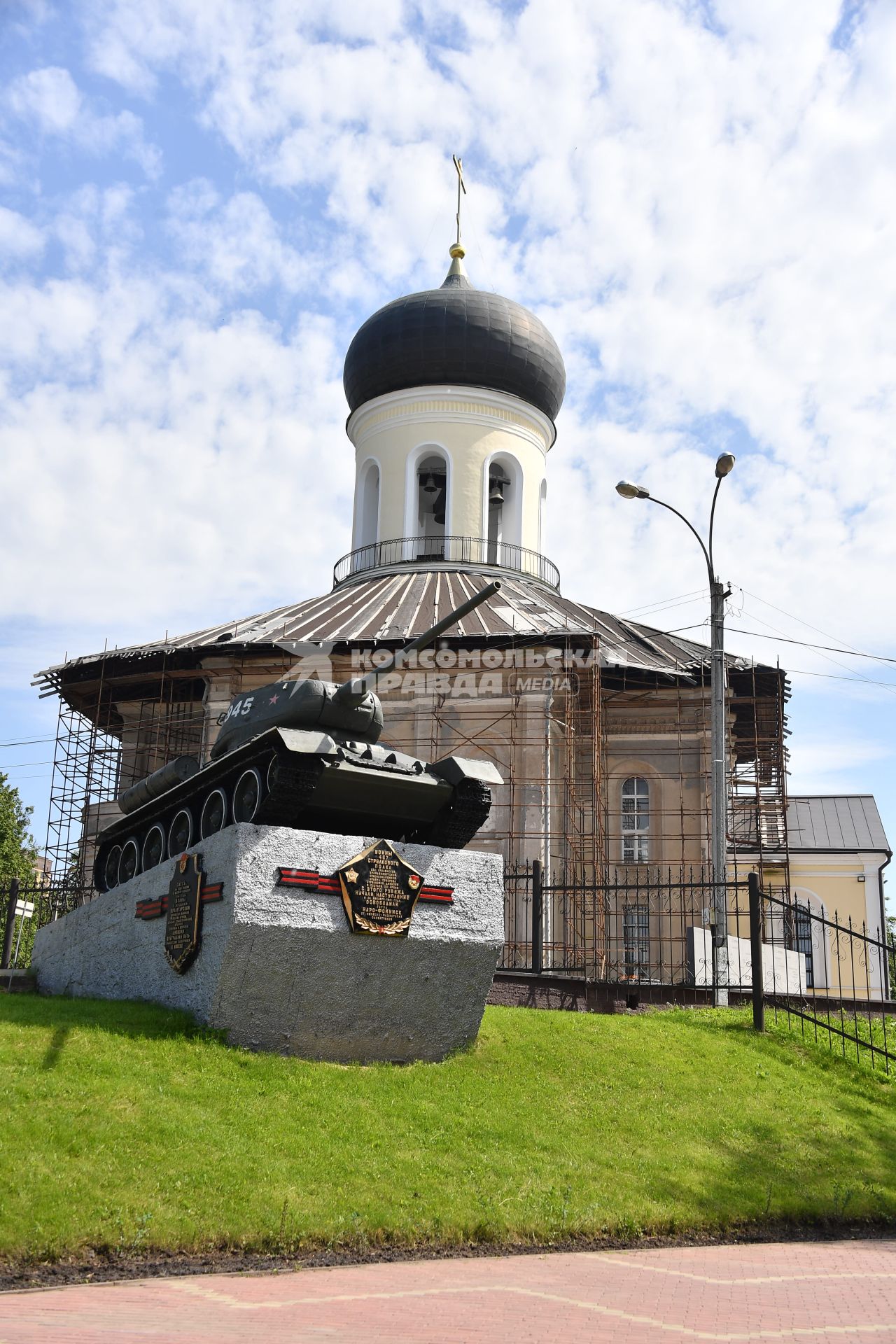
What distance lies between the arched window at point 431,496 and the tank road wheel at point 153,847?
15715 mm

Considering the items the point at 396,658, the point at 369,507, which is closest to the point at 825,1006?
the point at 396,658

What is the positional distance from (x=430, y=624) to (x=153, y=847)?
1023 cm

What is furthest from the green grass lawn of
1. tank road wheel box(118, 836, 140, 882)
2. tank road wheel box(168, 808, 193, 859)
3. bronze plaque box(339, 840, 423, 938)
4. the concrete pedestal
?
tank road wheel box(118, 836, 140, 882)

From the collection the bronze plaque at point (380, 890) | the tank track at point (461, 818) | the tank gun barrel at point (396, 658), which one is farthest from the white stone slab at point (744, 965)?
the bronze plaque at point (380, 890)

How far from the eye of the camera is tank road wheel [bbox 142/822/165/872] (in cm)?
1302

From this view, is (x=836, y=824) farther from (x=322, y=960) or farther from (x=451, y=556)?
(x=322, y=960)

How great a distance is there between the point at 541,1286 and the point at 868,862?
84.9ft

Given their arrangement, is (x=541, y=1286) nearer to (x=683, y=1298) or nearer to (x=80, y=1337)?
(x=683, y=1298)

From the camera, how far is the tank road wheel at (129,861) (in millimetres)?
13781

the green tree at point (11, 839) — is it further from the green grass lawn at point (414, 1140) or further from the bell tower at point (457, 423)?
the green grass lawn at point (414, 1140)

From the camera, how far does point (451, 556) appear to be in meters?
27.5

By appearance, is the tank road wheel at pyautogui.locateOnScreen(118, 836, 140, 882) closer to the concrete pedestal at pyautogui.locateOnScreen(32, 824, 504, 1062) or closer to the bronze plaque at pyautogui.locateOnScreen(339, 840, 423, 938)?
the concrete pedestal at pyautogui.locateOnScreen(32, 824, 504, 1062)

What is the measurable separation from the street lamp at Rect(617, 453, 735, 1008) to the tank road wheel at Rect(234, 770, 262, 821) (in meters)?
4.82

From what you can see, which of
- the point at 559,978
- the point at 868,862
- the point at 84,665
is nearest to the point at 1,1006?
the point at 559,978
